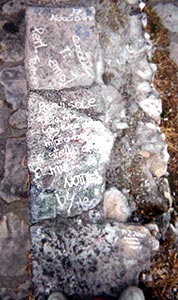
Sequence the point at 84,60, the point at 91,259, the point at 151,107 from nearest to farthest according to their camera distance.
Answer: the point at 91,259 → the point at 84,60 → the point at 151,107

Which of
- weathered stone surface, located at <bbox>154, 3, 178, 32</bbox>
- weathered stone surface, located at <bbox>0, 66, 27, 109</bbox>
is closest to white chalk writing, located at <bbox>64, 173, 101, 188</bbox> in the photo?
weathered stone surface, located at <bbox>0, 66, 27, 109</bbox>

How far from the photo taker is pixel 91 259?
2.22 meters

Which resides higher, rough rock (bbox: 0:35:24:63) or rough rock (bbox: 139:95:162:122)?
rough rock (bbox: 0:35:24:63)

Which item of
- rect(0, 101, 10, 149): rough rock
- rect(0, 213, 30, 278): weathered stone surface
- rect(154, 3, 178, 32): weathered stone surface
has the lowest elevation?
rect(0, 213, 30, 278): weathered stone surface

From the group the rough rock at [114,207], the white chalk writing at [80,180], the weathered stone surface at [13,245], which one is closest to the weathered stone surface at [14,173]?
the weathered stone surface at [13,245]

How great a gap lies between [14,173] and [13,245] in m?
0.40

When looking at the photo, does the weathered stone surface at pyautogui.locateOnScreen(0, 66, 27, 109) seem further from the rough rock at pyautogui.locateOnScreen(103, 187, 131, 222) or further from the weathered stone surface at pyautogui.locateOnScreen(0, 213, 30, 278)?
the rough rock at pyautogui.locateOnScreen(103, 187, 131, 222)

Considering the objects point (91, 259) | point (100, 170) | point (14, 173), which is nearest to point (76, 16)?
point (100, 170)

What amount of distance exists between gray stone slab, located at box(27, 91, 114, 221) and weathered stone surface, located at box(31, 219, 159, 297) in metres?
0.12

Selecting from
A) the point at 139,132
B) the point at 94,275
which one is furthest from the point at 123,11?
the point at 94,275

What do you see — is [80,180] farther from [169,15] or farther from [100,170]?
[169,15]

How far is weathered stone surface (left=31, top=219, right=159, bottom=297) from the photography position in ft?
7.29

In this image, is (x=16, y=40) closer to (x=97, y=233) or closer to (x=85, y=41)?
(x=85, y=41)

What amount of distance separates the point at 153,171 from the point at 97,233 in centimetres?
47
